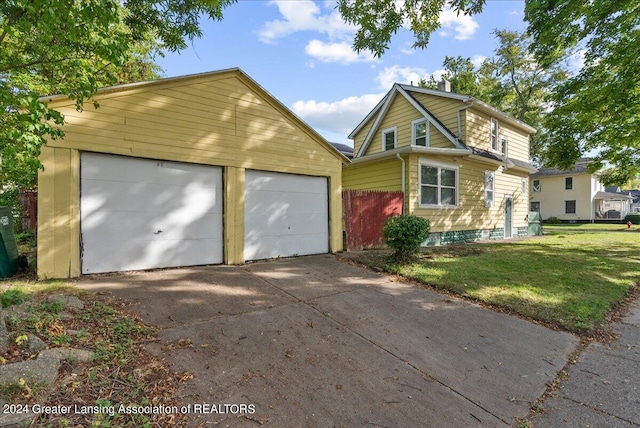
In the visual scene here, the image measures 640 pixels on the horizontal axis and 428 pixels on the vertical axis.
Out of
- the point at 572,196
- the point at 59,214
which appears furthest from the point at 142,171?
the point at 572,196

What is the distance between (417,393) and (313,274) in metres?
4.04

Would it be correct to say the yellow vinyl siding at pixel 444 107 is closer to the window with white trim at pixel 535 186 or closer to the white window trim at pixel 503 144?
the white window trim at pixel 503 144

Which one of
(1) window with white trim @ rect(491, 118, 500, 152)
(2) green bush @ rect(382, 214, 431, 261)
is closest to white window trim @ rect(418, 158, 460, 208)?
(2) green bush @ rect(382, 214, 431, 261)

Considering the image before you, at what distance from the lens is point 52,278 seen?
537 centimetres

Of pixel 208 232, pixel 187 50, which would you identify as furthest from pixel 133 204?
pixel 187 50

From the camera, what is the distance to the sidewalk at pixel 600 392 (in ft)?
8.71

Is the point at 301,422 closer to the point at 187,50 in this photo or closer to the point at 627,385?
the point at 627,385

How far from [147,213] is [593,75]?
14.4m

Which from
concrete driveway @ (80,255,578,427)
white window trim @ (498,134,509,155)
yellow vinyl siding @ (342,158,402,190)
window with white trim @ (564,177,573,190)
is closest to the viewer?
concrete driveway @ (80,255,578,427)

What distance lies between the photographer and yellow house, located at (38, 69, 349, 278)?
5.53 meters

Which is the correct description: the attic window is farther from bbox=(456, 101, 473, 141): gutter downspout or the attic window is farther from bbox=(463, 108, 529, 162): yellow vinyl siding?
bbox=(456, 101, 473, 141): gutter downspout

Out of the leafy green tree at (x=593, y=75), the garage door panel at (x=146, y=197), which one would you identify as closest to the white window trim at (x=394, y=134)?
the leafy green tree at (x=593, y=75)

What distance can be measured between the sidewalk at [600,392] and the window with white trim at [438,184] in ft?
24.6

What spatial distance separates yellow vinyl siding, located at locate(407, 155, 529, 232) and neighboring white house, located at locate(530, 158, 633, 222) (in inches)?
860
